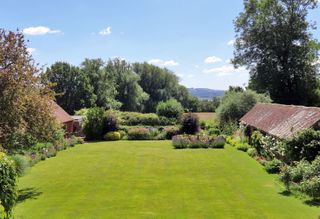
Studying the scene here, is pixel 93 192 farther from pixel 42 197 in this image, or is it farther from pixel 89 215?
pixel 89 215

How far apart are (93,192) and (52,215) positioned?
3.85m

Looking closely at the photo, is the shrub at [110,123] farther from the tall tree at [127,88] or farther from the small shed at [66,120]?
the tall tree at [127,88]

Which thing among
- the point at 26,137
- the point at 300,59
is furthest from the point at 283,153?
the point at 300,59

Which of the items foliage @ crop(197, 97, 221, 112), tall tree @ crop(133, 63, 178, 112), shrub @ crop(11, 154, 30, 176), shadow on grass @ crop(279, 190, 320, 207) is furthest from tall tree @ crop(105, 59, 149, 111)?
shadow on grass @ crop(279, 190, 320, 207)

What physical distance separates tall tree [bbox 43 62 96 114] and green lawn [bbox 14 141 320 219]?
39503mm

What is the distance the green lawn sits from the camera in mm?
14852

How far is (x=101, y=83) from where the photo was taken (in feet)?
252

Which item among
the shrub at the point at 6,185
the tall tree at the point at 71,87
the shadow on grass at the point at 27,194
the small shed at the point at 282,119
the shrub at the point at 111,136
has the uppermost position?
the tall tree at the point at 71,87

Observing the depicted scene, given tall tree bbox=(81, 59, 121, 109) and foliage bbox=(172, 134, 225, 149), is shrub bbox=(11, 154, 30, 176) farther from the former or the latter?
tall tree bbox=(81, 59, 121, 109)

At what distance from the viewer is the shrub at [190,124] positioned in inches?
1699

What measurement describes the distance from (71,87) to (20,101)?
51924mm

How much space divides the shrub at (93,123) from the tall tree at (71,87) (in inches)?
930

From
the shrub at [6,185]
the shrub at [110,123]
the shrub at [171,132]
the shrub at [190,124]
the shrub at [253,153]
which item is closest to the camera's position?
the shrub at [6,185]

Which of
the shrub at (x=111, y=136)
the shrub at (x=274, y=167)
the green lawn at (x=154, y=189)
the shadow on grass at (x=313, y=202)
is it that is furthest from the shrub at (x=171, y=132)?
the shadow on grass at (x=313, y=202)
